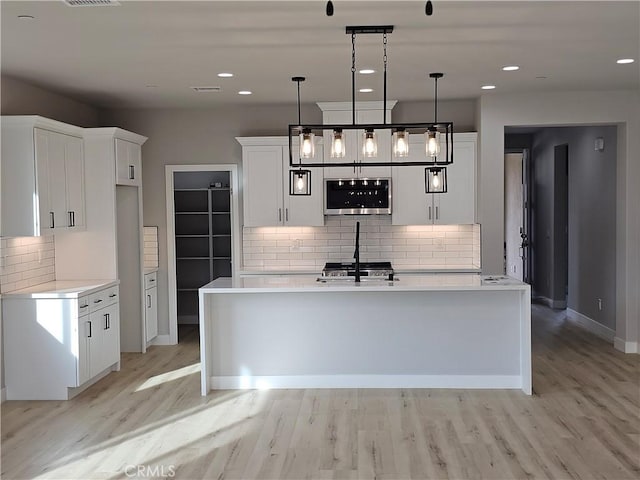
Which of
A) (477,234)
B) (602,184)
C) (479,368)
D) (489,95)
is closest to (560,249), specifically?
(602,184)

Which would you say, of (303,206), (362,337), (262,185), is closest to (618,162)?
(303,206)

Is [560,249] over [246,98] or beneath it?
beneath

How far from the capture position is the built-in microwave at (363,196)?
26.0ft

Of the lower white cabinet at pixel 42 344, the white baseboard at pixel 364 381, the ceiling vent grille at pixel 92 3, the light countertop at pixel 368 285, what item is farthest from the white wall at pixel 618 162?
the ceiling vent grille at pixel 92 3

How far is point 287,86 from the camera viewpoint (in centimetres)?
693

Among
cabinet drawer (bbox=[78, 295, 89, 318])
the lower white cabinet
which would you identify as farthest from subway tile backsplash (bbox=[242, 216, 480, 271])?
the lower white cabinet

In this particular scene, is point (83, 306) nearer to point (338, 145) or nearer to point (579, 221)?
point (338, 145)

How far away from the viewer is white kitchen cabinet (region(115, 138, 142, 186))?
718 cm

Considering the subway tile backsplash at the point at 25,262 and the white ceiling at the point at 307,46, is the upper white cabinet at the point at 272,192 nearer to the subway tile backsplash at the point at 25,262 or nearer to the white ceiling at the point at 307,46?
the white ceiling at the point at 307,46

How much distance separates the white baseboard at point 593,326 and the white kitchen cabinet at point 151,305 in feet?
17.5

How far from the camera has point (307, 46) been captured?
16.8 ft

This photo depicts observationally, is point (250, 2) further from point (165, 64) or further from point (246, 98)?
point (246, 98)

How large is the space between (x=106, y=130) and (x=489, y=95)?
4.08 m

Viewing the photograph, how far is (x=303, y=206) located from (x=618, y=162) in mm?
3514
